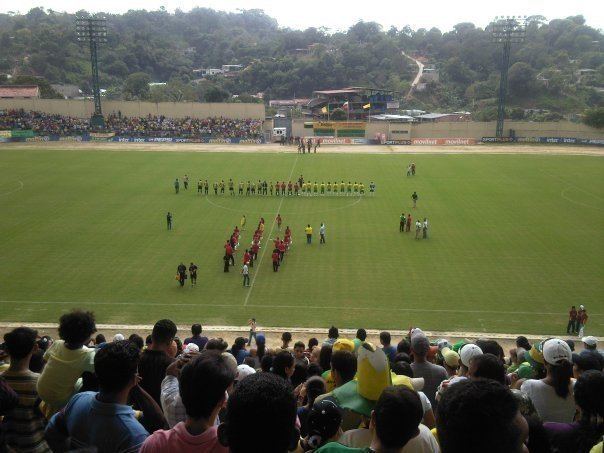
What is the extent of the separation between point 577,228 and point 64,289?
2438 centimetres

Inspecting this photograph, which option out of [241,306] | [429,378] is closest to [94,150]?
[241,306]

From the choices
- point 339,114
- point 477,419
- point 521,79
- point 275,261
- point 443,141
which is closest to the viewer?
point 477,419

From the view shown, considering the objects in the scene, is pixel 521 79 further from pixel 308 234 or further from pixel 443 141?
pixel 308 234

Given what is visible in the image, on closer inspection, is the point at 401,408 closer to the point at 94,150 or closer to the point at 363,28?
the point at 94,150

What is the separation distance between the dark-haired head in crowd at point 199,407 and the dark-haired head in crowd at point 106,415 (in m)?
0.46

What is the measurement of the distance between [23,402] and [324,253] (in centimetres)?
2057

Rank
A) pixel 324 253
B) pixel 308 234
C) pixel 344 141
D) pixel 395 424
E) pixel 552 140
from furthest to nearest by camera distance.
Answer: pixel 552 140
pixel 344 141
pixel 308 234
pixel 324 253
pixel 395 424

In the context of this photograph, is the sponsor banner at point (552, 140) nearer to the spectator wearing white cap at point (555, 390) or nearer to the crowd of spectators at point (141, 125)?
the crowd of spectators at point (141, 125)

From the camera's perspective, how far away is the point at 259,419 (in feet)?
11.1

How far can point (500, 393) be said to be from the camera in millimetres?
3400

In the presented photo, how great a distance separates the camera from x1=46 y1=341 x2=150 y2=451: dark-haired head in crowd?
421cm

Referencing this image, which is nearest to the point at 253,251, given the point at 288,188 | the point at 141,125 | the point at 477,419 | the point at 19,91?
the point at 288,188

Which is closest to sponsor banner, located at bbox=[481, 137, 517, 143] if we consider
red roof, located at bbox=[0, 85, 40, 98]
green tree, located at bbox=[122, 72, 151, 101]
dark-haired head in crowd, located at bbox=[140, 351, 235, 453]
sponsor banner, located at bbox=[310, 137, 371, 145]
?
sponsor banner, located at bbox=[310, 137, 371, 145]

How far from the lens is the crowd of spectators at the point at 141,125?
67500 millimetres
